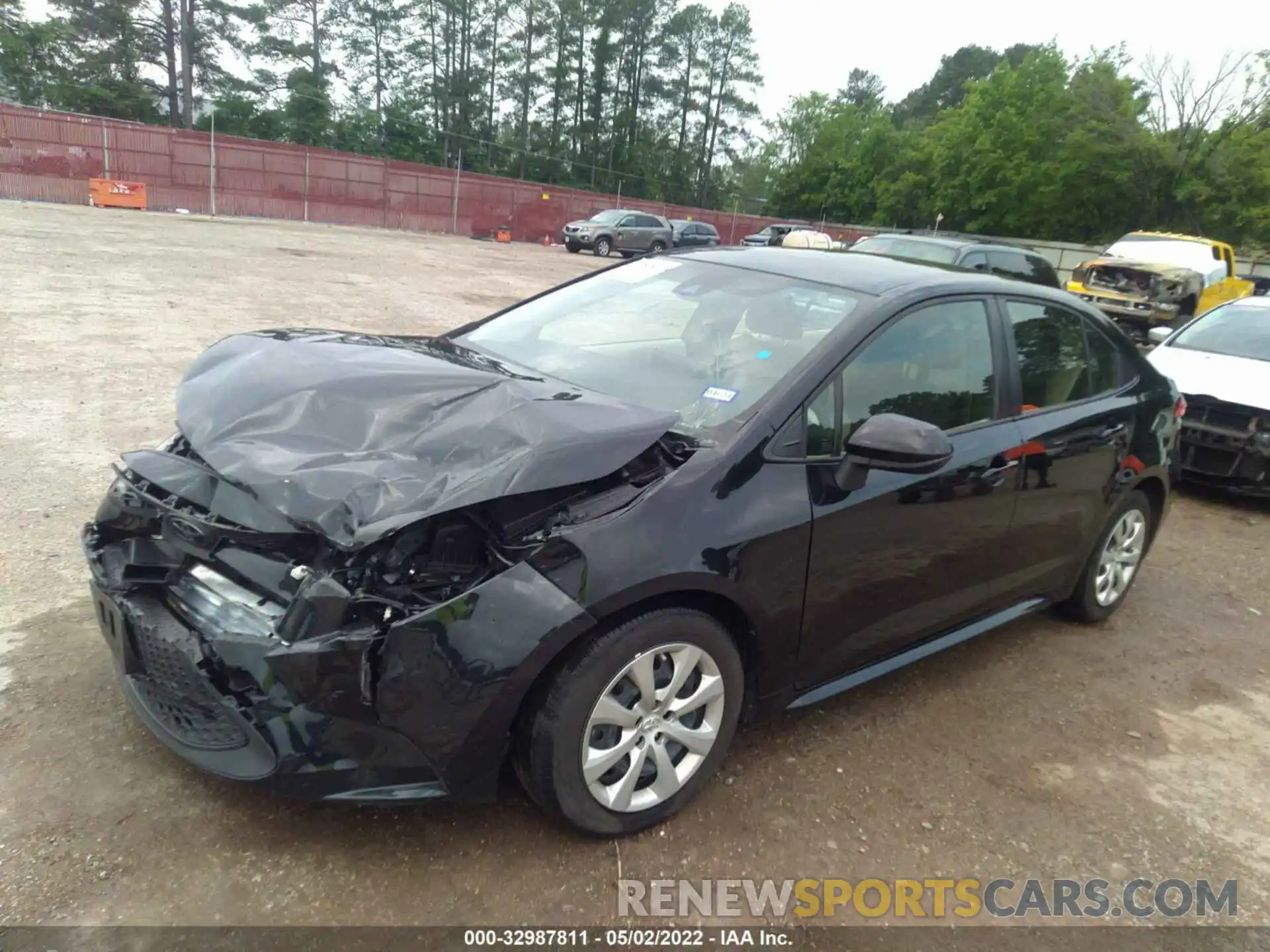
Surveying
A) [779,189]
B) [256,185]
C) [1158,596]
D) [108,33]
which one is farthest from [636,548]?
[779,189]

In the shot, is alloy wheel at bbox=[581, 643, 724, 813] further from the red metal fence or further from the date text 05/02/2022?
the red metal fence

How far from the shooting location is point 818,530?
Answer: 8.76 ft

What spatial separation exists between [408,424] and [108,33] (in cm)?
5416

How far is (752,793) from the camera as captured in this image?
277cm

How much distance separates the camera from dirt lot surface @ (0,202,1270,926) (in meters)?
2.22

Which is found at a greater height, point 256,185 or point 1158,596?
point 256,185

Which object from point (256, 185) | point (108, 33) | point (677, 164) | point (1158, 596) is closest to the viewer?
point (1158, 596)

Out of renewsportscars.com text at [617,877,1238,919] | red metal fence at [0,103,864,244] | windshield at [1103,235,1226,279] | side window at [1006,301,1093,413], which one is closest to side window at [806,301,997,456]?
side window at [1006,301,1093,413]

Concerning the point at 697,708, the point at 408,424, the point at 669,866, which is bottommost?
the point at 669,866

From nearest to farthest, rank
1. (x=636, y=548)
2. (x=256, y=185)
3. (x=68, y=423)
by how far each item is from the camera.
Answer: (x=636, y=548), (x=68, y=423), (x=256, y=185)

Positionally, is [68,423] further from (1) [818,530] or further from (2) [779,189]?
(2) [779,189]

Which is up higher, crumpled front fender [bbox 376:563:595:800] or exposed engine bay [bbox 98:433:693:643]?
exposed engine bay [bbox 98:433:693:643]

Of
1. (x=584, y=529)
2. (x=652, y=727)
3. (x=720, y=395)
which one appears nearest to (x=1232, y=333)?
(x=720, y=395)

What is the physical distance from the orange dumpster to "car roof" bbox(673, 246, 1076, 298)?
95.2 feet
